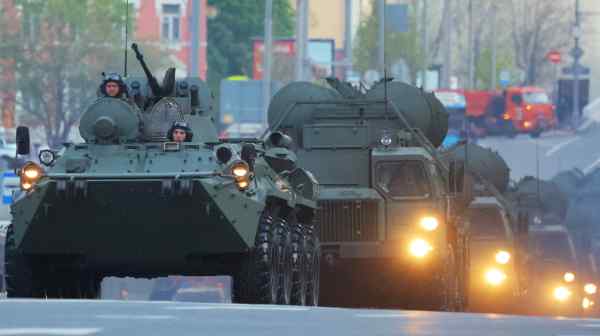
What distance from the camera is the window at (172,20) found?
99.6 meters

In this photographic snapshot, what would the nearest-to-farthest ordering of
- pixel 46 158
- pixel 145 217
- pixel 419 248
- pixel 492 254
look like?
pixel 145 217 → pixel 46 158 → pixel 419 248 → pixel 492 254

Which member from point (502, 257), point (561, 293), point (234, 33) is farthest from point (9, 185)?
point (234, 33)

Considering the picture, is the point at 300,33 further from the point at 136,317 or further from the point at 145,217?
the point at 136,317

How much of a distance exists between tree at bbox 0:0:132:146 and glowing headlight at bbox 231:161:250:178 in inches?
2001

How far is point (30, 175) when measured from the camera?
18.8 metres

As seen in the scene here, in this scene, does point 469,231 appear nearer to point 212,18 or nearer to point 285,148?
point 285,148

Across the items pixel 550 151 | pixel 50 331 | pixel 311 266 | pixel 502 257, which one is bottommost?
pixel 550 151

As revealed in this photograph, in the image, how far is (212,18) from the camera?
115250 mm

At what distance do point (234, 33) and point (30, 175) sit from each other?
97486 mm

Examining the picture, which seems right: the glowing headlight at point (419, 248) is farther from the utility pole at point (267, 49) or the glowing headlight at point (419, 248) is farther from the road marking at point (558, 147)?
the road marking at point (558, 147)

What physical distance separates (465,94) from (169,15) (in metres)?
16.1

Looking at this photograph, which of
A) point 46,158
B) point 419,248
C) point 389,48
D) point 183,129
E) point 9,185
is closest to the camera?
point 46,158

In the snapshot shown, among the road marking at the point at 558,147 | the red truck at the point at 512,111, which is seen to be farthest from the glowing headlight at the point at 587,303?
the red truck at the point at 512,111

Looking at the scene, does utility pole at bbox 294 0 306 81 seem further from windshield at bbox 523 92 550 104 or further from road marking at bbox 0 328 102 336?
road marking at bbox 0 328 102 336
